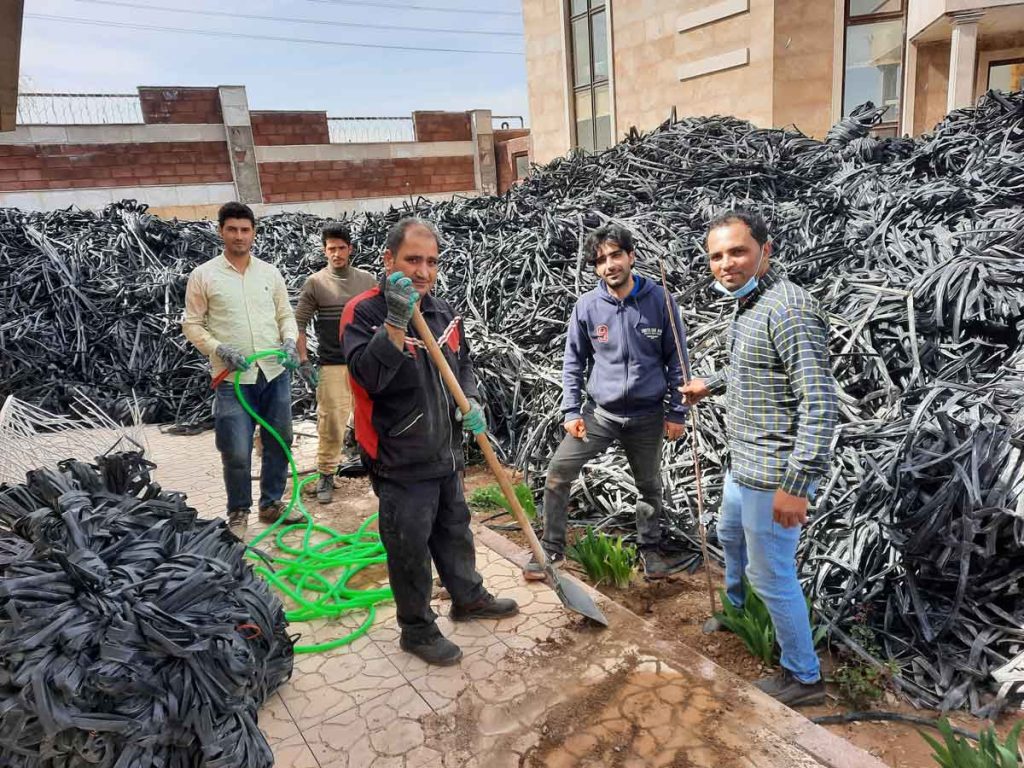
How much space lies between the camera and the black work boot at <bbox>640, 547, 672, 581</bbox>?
3699 mm

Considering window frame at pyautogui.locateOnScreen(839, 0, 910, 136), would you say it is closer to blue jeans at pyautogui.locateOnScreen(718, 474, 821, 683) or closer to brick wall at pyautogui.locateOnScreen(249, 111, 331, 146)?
blue jeans at pyautogui.locateOnScreen(718, 474, 821, 683)

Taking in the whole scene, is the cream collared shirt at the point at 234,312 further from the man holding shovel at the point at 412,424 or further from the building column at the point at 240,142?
the building column at the point at 240,142

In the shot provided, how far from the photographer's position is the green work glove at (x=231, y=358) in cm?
387

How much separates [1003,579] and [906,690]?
0.66m

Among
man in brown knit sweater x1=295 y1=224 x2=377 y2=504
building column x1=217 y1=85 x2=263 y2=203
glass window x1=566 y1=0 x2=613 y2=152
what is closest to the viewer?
man in brown knit sweater x1=295 y1=224 x2=377 y2=504

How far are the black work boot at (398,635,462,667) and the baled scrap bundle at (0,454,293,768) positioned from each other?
0.72 meters

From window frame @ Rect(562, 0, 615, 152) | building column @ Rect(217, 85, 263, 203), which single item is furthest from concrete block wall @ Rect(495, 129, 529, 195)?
building column @ Rect(217, 85, 263, 203)

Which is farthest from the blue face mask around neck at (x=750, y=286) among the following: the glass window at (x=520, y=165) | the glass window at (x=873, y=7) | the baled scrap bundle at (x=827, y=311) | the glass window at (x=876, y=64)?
the glass window at (x=520, y=165)

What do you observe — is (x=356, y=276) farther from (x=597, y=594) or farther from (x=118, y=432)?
(x=597, y=594)

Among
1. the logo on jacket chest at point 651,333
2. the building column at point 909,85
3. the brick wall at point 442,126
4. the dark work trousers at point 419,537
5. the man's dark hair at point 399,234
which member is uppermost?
the brick wall at point 442,126

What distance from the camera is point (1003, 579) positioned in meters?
2.74

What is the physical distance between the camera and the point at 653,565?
372 centimetres

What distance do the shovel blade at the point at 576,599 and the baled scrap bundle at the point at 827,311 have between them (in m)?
1.05

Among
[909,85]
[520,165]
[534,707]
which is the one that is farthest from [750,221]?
[520,165]
